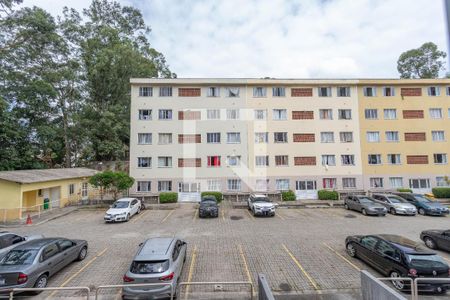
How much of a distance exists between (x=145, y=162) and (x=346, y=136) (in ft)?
82.8

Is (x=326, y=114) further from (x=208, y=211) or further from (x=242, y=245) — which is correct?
(x=242, y=245)

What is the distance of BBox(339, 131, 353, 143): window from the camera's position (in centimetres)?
2798

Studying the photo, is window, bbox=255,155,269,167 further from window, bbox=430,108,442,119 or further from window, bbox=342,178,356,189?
window, bbox=430,108,442,119

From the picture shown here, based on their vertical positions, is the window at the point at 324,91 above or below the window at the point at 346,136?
above

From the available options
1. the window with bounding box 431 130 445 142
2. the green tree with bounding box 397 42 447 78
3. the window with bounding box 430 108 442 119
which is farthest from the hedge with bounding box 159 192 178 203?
the green tree with bounding box 397 42 447 78

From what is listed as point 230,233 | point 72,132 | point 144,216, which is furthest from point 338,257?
point 72,132

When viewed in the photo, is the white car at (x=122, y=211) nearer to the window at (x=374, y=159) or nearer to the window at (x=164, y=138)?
the window at (x=164, y=138)

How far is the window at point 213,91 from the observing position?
2762cm

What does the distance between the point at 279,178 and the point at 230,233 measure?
14.4m

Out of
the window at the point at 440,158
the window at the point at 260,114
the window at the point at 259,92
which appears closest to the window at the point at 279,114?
the window at the point at 260,114

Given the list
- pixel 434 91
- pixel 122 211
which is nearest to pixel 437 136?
pixel 434 91

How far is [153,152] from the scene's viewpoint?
26781 millimetres

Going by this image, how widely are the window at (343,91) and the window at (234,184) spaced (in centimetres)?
1717

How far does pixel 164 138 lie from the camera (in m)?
27.0
